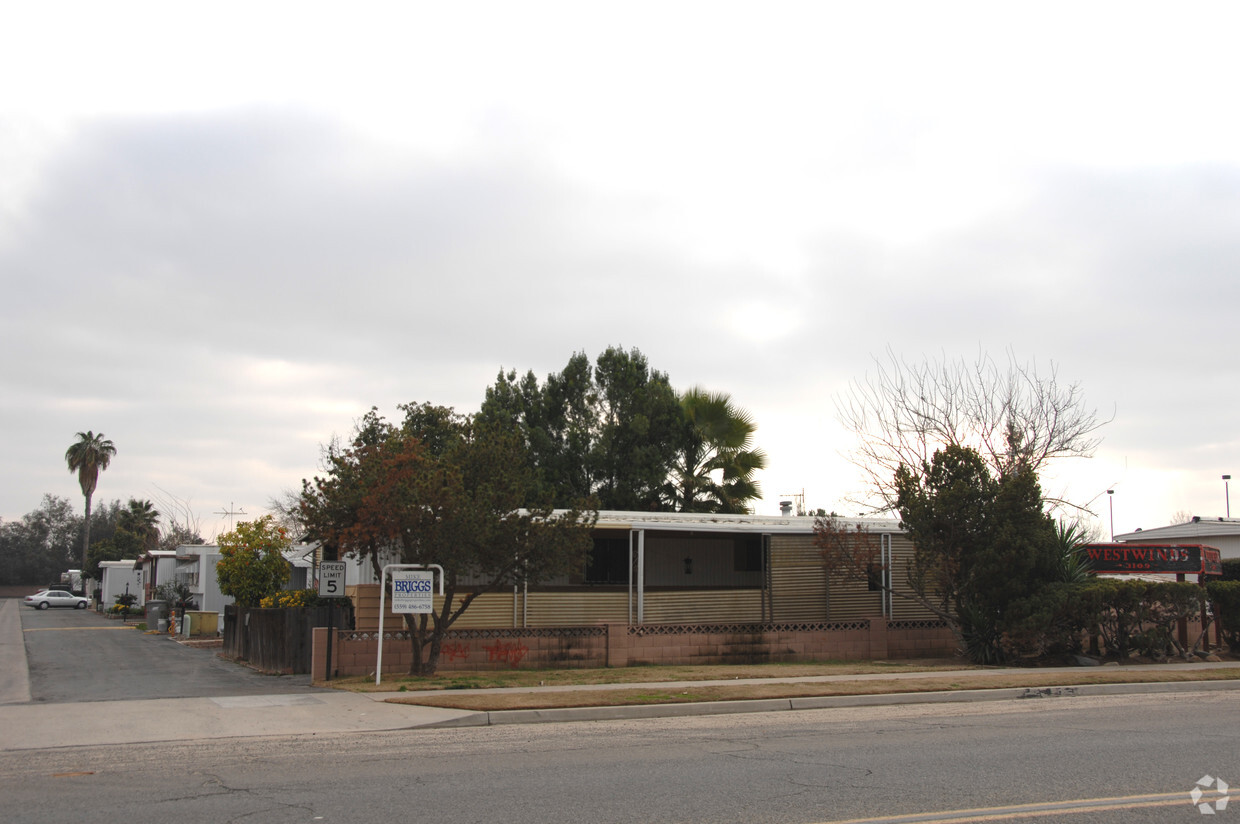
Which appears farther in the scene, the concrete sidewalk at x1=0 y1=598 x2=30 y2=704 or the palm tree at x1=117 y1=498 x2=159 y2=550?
the palm tree at x1=117 y1=498 x2=159 y2=550

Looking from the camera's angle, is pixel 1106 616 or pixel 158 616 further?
pixel 158 616

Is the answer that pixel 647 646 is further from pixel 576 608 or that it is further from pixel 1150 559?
pixel 1150 559

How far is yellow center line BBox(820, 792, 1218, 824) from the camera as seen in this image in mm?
6836

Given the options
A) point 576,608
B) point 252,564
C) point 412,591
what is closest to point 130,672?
point 252,564

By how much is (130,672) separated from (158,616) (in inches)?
780

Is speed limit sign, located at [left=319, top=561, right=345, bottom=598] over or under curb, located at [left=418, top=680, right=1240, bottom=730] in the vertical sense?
over

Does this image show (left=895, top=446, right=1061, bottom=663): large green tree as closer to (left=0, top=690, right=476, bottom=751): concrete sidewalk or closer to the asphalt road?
the asphalt road

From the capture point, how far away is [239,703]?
13.6 metres

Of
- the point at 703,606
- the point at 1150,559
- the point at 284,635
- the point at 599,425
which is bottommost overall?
the point at 284,635

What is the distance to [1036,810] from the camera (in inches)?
279

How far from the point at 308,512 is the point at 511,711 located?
622 centimetres

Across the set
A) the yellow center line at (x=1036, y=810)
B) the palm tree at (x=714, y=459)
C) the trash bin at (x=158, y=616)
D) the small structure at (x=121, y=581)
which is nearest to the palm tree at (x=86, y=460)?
the small structure at (x=121, y=581)

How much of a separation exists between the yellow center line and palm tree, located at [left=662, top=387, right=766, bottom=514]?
78.3 feet

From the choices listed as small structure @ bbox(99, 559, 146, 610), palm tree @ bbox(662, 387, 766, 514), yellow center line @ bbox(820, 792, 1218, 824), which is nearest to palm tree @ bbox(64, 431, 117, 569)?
small structure @ bbox(99, 559, 146, 610)
